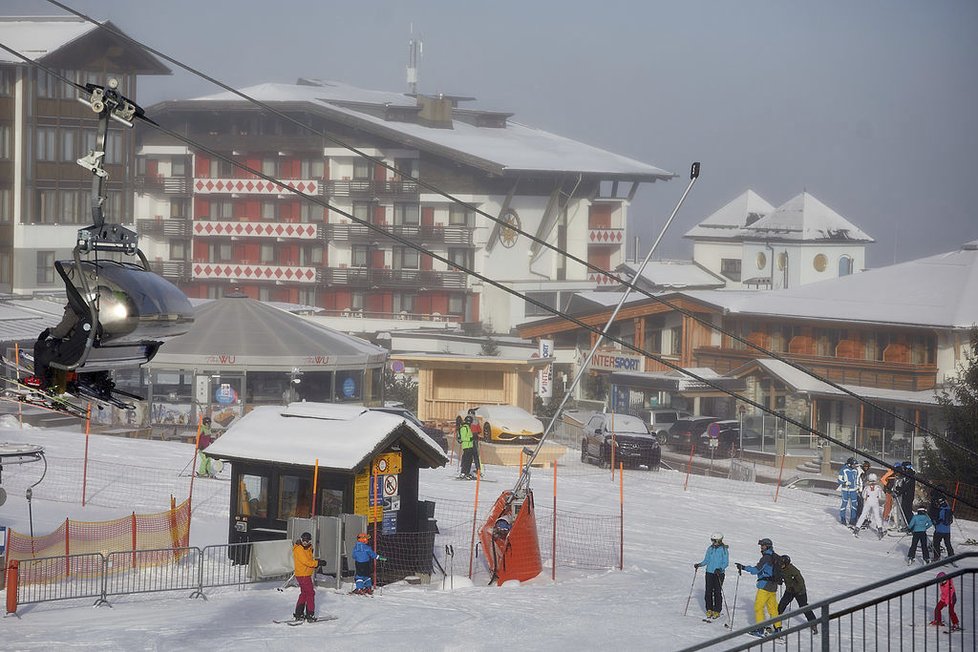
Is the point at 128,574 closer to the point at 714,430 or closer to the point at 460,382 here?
the point at 460,382

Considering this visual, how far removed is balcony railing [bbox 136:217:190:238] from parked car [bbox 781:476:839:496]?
56.3 metres

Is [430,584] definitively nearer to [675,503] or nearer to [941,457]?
[675,503]

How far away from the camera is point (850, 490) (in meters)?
26.7

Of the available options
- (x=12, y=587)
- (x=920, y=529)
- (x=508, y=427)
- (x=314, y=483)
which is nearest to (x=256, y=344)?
(x=508, y=427)

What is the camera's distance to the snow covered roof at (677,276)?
90.2 m

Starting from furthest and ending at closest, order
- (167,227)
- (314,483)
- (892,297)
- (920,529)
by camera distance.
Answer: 1. (167,227)
2. (892,297)
3. (920,529)
4. (314,483)

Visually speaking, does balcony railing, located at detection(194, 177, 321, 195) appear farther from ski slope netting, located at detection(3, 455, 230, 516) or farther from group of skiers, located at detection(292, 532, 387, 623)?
group of skiers, located at detection(292, 532, 387, 623)

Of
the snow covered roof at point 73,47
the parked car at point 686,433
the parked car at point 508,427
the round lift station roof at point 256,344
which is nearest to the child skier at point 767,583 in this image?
the parked car at point 508,427

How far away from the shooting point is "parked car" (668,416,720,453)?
4425 centimetres

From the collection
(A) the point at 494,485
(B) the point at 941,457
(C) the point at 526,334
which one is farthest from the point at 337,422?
(C) the point at 526,334

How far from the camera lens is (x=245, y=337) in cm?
4181

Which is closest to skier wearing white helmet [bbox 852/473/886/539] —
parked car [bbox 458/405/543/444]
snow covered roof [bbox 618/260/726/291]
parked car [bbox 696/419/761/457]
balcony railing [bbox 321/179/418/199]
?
parked car [bbox 458/405/543/444]

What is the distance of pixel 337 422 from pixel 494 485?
9857 mm

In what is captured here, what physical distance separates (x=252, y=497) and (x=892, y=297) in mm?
38512
